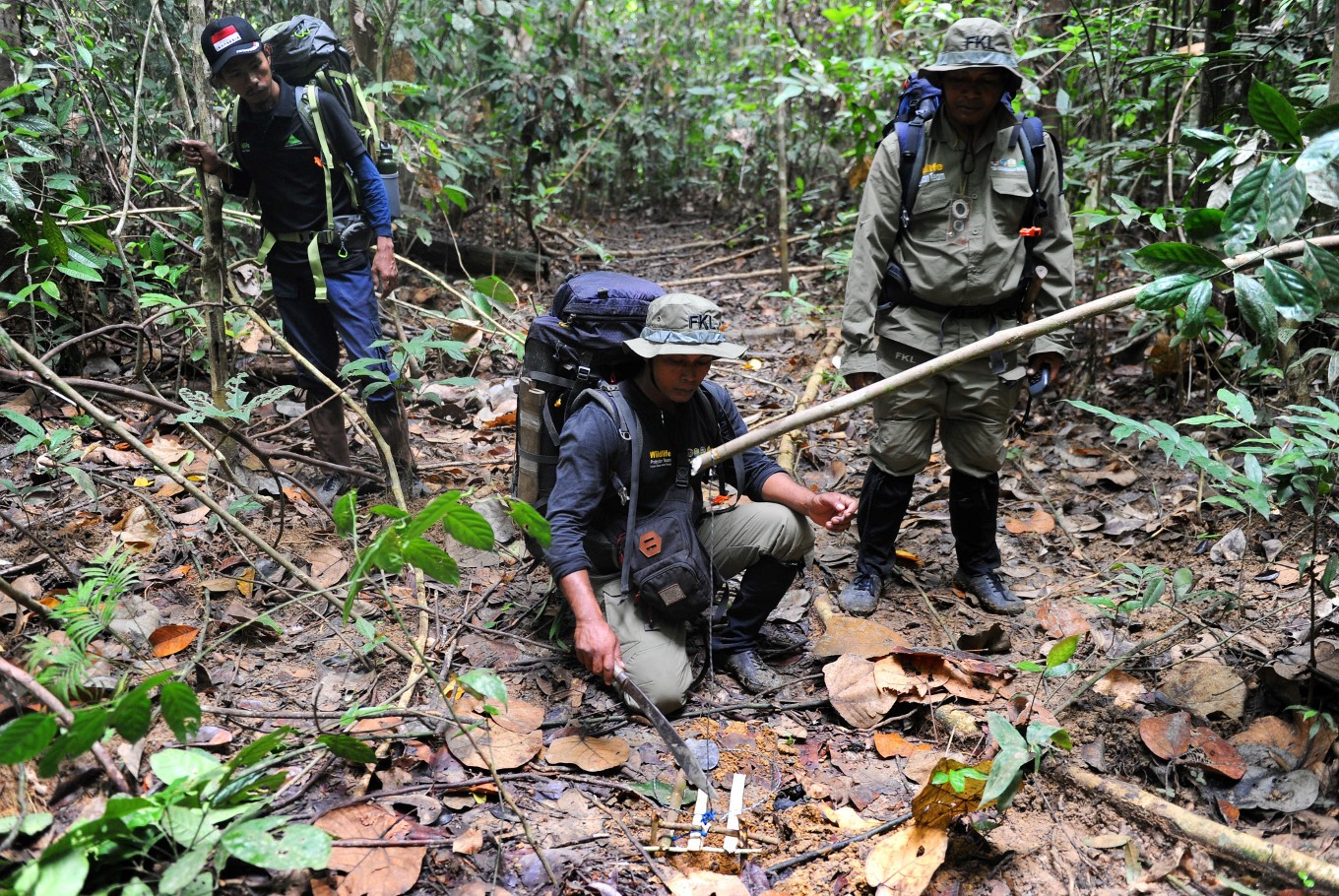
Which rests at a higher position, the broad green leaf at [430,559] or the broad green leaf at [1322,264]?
the broad green leaf at [1322,264]

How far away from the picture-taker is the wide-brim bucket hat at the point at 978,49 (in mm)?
3752

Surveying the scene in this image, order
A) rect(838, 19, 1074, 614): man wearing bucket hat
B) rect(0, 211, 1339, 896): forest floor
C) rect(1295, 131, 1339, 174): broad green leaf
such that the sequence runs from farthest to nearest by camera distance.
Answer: rect(838, 19, 1074, 614): man wearing bucket hat → rect(0, 211, 1339, 896): forest floor → rect(1295, 131, 1339, 174): broad green leaf

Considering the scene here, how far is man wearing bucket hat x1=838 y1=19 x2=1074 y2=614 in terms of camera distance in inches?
158

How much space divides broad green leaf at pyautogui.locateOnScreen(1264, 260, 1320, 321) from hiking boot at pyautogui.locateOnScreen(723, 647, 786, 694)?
7.84 ft

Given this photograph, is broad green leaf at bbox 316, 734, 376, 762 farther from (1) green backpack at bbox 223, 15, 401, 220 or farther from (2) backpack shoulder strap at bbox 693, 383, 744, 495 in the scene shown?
(1) green backpack at bbox 223, 15, 401, 220

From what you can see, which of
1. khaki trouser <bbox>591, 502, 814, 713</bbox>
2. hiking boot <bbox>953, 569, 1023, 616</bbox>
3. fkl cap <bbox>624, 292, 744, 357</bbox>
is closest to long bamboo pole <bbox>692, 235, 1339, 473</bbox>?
fkl cap <bbox>624, 292, 744, 357</bbox>

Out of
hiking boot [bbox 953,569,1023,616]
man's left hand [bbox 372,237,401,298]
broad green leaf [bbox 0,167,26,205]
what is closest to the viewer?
broad green leaf [bbox 0,167,26,205]

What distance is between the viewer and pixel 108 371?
6.02 meters

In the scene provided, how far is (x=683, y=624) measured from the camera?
3.84 metres

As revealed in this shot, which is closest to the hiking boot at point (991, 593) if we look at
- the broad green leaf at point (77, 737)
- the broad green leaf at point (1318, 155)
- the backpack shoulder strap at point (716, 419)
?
the backpack shoulder strap at point (716, 419)

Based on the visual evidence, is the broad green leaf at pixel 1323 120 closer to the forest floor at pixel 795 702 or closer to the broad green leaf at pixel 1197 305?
the broad green leaf at pixel 1197 305

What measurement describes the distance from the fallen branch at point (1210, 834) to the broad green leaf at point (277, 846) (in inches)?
90.4

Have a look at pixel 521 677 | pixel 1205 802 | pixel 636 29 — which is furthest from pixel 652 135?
pixel 1205 802

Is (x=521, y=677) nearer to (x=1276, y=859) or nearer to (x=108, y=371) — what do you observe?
(x=1276, y=859)
